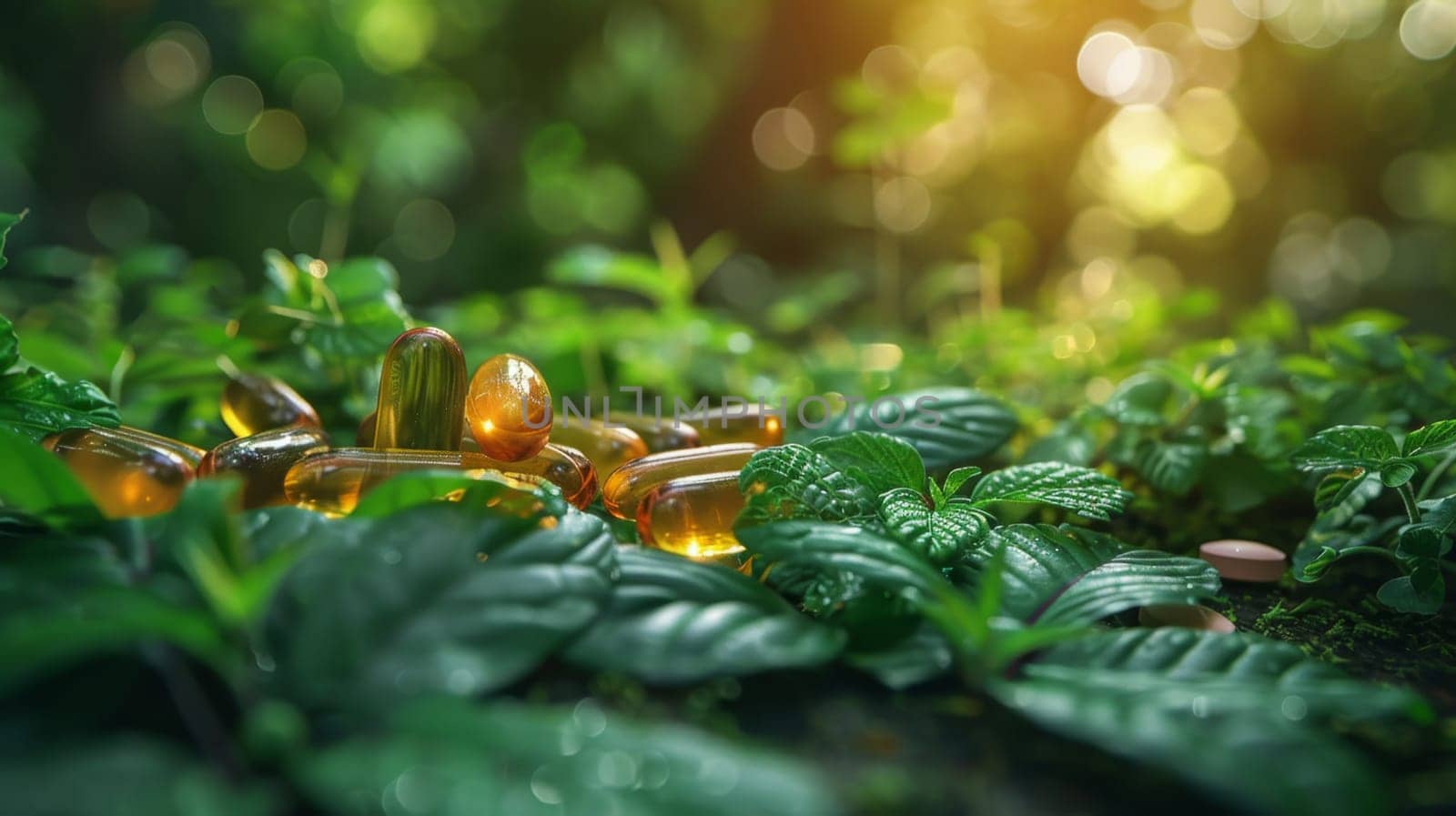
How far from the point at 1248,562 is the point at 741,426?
396 millimetres

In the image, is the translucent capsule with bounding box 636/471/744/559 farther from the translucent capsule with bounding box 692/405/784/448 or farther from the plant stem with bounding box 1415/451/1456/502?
the plant stem with bounding box 1415/451/1456/502

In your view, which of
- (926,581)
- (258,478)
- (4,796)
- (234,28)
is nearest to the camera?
(4,796)

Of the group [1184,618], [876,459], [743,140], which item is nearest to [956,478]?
[876,459]

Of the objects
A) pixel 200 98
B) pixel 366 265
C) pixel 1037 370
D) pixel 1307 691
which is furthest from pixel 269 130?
pixel 1307 691

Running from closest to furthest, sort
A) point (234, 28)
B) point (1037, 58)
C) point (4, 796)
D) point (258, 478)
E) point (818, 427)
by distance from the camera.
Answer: point (4, 796) < point (258, 478) < point (818, 427) < point (234, 28) < point (1037, 58)

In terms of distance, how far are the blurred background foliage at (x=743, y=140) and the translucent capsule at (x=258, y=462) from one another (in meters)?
1.39

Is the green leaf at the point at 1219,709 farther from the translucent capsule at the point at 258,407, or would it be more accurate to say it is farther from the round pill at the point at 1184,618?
the translucent capsule at the point at 258,407

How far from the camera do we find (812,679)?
456 millimetres

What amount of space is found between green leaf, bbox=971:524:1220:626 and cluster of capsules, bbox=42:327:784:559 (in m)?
0.17

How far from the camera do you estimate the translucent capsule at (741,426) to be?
773mm

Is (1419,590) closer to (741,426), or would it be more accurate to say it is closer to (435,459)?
(741,426)

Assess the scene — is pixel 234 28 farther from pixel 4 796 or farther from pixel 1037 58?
pixel 4 796

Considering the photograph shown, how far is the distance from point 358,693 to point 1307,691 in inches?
16.0

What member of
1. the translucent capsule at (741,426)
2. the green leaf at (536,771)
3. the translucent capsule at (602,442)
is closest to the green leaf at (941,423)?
the translucent capsule at (741,426)
